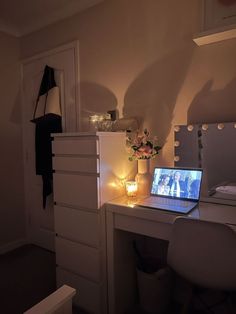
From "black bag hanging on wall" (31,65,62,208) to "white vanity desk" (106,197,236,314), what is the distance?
118cm

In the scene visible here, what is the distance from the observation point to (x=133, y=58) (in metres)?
2.13

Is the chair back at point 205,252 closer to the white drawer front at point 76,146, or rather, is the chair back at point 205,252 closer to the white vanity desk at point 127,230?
the white vanity desk at point 127,230

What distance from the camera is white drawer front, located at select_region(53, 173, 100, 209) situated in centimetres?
175

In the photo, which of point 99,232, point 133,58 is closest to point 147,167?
point 99,232

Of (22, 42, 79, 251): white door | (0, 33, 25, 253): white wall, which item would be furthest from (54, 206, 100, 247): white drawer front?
(0, 33, 25, 253): white wall

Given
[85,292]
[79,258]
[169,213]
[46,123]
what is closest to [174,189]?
[169,213]

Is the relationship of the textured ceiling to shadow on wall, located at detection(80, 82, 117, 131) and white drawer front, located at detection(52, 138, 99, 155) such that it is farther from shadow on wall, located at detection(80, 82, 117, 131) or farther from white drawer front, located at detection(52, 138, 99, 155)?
white drawer front, located at detection(52, 138, 99, 155)

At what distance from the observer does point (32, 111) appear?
2943 mm

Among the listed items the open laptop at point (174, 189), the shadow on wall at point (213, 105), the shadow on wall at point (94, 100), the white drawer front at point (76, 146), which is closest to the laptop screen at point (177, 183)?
the open laptop at point (174, 189)

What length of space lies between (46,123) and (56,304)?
2.16 meters

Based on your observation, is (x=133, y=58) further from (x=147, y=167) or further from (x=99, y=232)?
(x=99, y=232)

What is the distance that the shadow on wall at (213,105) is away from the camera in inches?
67.2

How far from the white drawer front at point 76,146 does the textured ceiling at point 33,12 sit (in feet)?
4.70

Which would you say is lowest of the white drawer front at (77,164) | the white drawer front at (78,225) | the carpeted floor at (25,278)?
the carpeted floor at (25,278)
